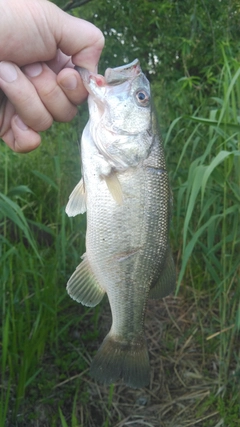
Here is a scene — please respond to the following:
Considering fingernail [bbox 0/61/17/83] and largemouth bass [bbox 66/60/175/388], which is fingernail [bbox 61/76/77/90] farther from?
fingernail [bbox 0/61/17/83]

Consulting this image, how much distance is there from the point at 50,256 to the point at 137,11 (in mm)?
2132

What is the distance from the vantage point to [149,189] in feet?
5.06

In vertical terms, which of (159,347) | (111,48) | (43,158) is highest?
(111,48)

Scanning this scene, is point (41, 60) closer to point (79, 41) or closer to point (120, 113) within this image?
point (79, 41)

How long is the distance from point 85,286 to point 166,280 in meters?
0.29

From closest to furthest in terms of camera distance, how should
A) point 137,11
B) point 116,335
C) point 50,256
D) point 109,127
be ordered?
point 109,127 < point 116,335 < point 50,256 < point 137,11

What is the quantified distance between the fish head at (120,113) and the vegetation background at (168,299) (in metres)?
0.42

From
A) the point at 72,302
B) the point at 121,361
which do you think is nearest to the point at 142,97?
the point at 121,361

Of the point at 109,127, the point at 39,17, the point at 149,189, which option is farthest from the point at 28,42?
the point at 149,189

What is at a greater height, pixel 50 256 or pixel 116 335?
pixel 116 335

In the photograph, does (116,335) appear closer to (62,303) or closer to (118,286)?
(118,286)

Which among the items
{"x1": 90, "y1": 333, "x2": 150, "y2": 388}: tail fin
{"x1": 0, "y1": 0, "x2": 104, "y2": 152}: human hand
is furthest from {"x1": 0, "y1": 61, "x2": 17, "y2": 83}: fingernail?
{"x1": 90, "y1": 333, "x2": 150, "y2": 388}: tail fin

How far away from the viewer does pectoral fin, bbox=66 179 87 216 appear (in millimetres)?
1536

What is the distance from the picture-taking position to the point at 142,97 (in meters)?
1.66
